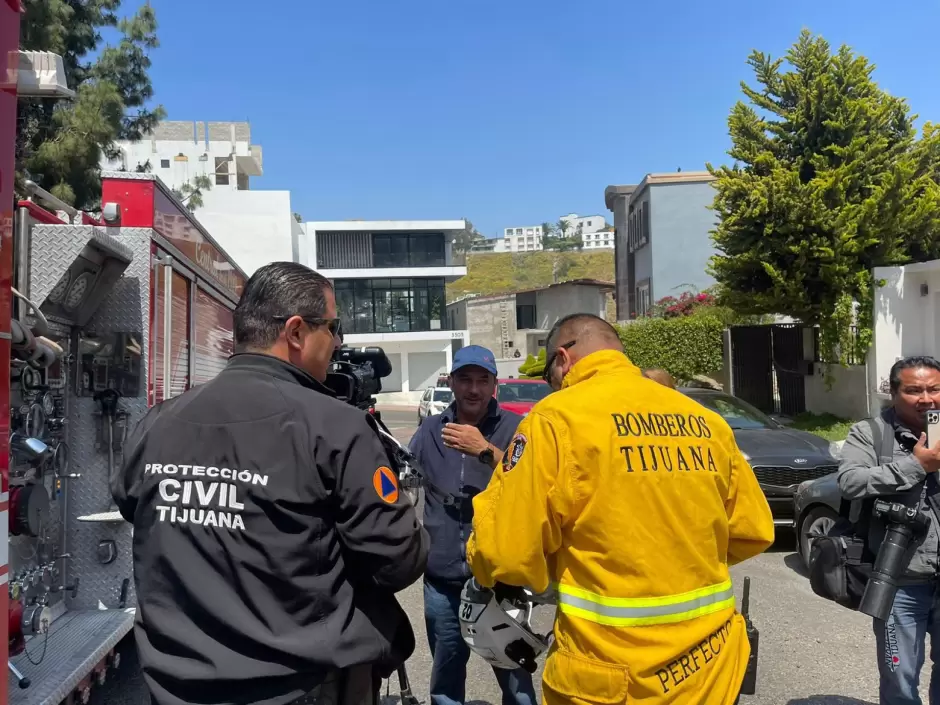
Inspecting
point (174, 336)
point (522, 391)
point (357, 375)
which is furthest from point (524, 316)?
point (357, 375)

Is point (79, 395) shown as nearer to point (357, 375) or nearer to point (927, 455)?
point (357, 375)

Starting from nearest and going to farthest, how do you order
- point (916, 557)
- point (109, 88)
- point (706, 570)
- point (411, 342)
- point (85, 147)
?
point (706, 570)
point (916, 557)
point (85, 147)
point (109, 88)
point (411, 342)

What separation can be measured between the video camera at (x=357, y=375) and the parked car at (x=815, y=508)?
3.90 metres

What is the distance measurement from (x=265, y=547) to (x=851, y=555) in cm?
268

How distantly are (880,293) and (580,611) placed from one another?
13964mm

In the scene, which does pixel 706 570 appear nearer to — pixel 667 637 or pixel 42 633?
pixel 667 637

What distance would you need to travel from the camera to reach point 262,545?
1.88 meters

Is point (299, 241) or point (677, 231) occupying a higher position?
point (299, 241)

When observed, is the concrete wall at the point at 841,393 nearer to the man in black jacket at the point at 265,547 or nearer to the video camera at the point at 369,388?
the video camera at the point at 369,388

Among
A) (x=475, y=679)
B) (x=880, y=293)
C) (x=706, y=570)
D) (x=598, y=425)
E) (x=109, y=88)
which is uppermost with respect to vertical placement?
(x=109, y=88)

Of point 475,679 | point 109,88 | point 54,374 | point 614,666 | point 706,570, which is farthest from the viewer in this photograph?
point 109,88

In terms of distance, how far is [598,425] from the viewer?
210 centimetres

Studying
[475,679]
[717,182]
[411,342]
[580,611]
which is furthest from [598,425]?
[411,342]

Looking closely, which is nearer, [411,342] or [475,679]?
[475,679]
